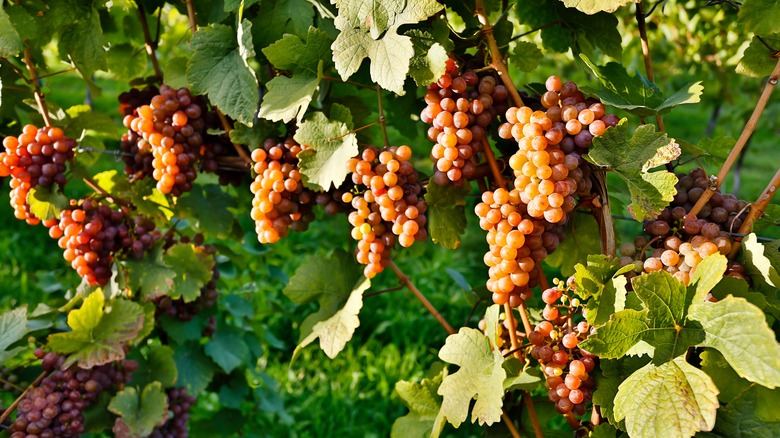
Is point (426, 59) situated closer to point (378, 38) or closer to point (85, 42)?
point (378, 38)

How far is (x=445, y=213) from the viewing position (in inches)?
49.1

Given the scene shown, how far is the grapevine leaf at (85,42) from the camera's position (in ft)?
5.01

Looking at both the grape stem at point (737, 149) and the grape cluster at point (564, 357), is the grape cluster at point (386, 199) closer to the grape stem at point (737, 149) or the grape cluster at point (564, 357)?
the grape cluster at point (564, 357)

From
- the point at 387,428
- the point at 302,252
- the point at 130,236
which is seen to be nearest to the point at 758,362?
the point at 130,236

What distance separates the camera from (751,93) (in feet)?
14.6

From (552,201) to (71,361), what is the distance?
3.82 feet

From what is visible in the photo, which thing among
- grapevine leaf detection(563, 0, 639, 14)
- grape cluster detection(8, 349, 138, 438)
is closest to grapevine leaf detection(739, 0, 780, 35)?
grapevine leaf detection(563, 0, 639, 14)

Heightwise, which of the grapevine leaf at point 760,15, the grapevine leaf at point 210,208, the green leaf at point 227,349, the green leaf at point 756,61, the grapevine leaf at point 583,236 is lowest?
the green leaf at point 227,349

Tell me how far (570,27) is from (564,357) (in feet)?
2.29

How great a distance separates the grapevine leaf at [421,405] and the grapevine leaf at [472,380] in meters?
0.17

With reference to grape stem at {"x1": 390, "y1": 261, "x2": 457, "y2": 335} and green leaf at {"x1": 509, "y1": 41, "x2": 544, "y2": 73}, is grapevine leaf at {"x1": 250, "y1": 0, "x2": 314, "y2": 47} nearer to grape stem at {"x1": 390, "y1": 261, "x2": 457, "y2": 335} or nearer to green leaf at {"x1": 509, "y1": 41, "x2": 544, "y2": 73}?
green leaf at {"x1": 509, "y1": 41, "x2": 544, "y2": 73}

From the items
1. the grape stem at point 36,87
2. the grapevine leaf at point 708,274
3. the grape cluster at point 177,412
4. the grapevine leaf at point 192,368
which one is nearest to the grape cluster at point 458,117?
the grapevine leaf at point 708,274

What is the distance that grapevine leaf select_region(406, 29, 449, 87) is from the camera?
3.45 ft

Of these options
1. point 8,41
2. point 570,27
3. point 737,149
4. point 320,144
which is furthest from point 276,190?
point 737,149
